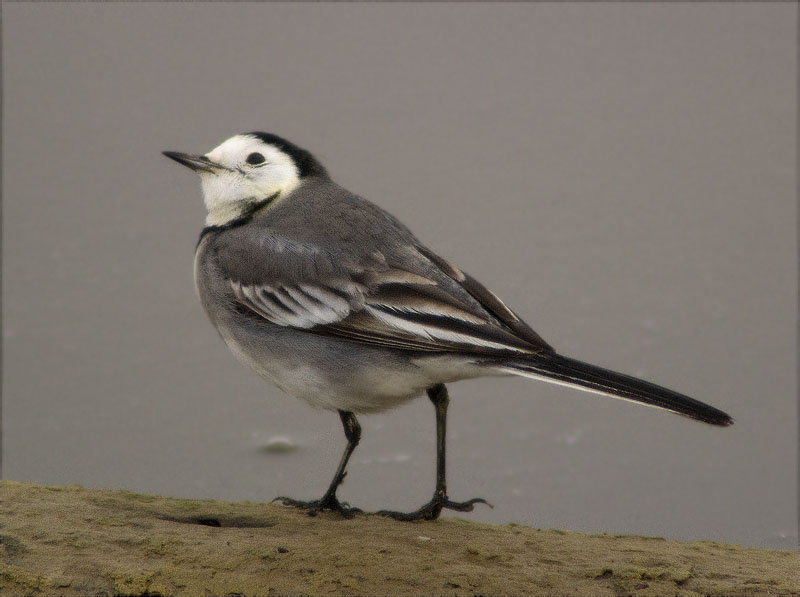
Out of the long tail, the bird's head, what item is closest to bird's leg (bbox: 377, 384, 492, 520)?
the long tail

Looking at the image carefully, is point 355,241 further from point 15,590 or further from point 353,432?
point 15,590

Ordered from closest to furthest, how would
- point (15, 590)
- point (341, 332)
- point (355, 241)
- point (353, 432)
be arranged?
point (15, 590) < point (341, 332) < point (355, 241) < point (353, 432)

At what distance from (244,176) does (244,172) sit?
0.02 meters

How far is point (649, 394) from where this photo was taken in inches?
125

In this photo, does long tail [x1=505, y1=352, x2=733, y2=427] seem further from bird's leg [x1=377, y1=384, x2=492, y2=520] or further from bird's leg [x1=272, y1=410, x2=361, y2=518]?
bird's leg [x1=272, y1=410, x2=361, y2=518]

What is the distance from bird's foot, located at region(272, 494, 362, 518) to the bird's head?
1.34 m

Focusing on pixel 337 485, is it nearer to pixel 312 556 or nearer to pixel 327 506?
pixel 327 506

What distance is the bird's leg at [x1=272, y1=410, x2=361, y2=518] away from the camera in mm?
4086

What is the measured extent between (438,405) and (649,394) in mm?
1119

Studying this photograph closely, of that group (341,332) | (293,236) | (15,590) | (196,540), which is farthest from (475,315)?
(15,590)

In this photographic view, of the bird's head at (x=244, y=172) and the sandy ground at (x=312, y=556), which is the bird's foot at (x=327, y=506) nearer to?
the sandy ground at (x=312, y=556)

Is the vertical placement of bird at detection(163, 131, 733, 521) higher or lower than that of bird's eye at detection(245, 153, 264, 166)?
lower

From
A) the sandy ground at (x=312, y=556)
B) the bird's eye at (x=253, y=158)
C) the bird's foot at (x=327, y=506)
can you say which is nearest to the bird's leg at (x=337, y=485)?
the bird's foot at (x=327, y=506)

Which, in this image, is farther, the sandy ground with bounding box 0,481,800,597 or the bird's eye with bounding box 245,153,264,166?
the bird's eye with bounding box 245,153,264,166
